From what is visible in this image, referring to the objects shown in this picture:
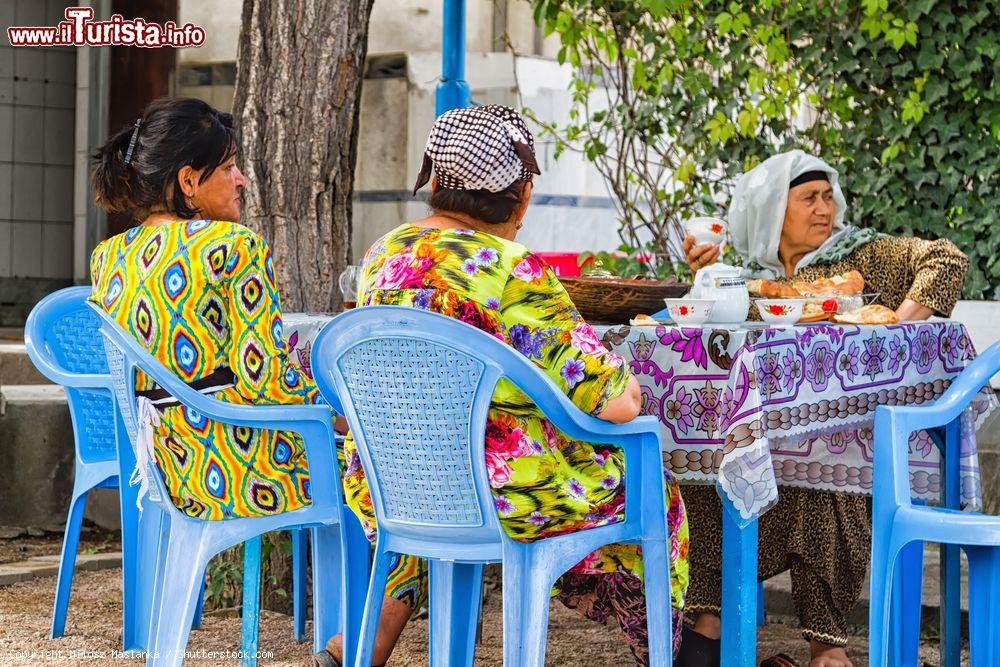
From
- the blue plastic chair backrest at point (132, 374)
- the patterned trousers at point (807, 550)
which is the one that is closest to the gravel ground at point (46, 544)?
the blue plastic chair backrest at point (132, 374)

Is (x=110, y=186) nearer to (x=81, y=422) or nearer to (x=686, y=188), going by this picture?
(x=81, y=422)

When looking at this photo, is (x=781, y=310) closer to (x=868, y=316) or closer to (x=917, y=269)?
(x=868, y=316)

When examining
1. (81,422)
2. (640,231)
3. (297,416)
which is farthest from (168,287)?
(640,231)

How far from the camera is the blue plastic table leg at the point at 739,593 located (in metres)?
2.89

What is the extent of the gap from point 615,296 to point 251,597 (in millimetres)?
1196

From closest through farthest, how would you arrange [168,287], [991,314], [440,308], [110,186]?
[440,308]
[168,287]
[110,186]
[991,314]

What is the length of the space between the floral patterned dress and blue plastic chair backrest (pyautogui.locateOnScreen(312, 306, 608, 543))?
80mm

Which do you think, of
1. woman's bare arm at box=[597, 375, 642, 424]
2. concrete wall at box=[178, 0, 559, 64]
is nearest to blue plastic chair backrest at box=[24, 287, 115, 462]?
woman's bare arm at box=[597, 375, 642, 424]

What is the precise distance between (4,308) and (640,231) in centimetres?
532

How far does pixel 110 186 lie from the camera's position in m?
3.45

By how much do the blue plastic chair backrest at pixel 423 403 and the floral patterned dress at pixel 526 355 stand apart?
0.26 ft

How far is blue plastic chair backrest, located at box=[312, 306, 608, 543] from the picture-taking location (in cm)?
246

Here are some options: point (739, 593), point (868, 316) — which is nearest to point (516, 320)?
point (739, 593)

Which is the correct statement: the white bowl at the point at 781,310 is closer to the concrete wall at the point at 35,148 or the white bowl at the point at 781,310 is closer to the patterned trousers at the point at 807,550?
the patterned trousers at the point at 807,550
